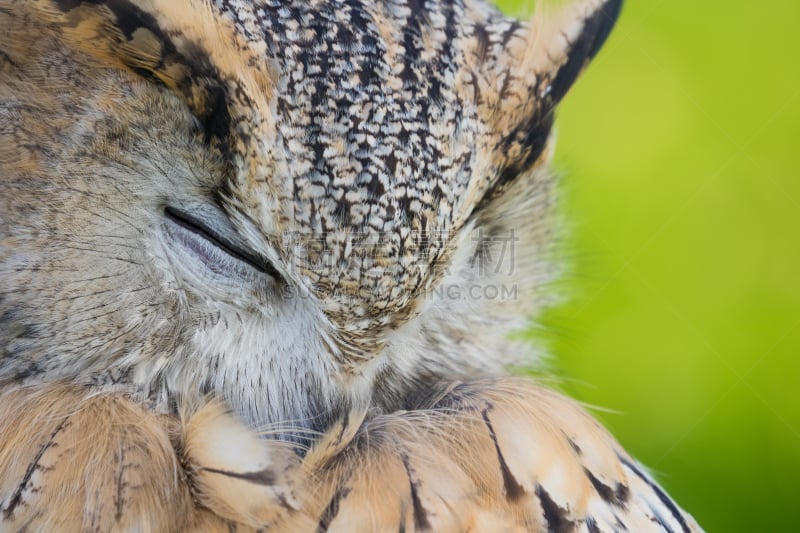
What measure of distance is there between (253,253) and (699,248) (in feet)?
8.33

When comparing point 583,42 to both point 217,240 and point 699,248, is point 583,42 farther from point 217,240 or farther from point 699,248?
point 699,248

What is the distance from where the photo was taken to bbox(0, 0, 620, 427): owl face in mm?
1018

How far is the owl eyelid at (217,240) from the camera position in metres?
1.12

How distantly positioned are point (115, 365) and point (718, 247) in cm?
266

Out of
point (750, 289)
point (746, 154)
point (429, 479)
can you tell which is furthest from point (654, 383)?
point (429, 479)

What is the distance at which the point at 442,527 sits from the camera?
1.15 m

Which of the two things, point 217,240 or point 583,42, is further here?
point 583,42

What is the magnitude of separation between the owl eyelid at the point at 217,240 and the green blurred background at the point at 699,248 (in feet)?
5.37

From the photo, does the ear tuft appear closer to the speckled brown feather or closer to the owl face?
the owl face

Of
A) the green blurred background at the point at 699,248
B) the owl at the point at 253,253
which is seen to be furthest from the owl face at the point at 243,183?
the green blurred background at the point at 699,248

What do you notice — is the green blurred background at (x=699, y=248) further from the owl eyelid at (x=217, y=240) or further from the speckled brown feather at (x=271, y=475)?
the owl eyelid at (x=217, y=240)

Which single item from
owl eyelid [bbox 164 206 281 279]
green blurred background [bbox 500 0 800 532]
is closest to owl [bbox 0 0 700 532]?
owl eyelid [bbox 164 206 281 279]

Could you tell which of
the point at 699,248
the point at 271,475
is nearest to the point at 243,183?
the point at 271,475

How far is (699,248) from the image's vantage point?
130 inches
